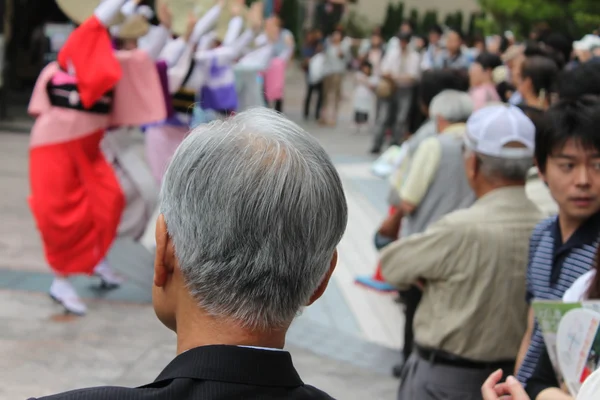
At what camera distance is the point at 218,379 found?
128 cm

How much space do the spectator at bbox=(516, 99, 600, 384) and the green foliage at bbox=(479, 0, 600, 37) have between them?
13.6 metres

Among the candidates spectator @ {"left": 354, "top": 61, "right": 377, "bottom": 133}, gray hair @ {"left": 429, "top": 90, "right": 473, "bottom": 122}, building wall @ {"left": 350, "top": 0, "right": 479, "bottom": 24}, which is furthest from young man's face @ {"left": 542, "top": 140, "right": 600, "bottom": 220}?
building wall @ {"left": 350, "top": 0, "right": 479, "bottom": 24}

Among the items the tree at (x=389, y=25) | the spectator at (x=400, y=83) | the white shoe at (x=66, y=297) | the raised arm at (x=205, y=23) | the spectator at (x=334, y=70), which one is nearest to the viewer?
the white shoe at (x=66, y=297)

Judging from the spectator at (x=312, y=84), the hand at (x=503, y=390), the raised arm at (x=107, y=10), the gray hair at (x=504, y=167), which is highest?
the raised arm at (x=107, y=10)

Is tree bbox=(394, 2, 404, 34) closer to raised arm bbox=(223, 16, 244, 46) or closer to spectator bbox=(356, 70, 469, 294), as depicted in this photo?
raised arm bbox=(223, 16, 244, 46)

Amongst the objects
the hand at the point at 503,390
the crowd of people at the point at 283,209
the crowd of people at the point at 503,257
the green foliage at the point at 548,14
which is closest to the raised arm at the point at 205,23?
the crowd of people at the point at 283,209

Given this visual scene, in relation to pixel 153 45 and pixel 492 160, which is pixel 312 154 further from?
pixel 153 45

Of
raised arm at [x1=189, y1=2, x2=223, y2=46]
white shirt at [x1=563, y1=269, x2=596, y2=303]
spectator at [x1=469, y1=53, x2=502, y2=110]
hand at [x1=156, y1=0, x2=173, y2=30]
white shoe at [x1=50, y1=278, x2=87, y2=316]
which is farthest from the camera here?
raised arm at [x1=189, y1=2, x2=223, y2=46]

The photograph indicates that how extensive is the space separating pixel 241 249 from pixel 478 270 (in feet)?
5.67

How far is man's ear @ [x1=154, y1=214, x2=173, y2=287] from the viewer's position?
1.39 m

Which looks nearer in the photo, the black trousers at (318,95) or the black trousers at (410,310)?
the black trousers at (410,310)

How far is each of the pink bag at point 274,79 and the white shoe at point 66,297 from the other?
9683mm

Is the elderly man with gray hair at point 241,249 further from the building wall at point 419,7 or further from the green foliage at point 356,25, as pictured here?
the building wall at point 419,7

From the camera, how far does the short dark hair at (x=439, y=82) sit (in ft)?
17.2
